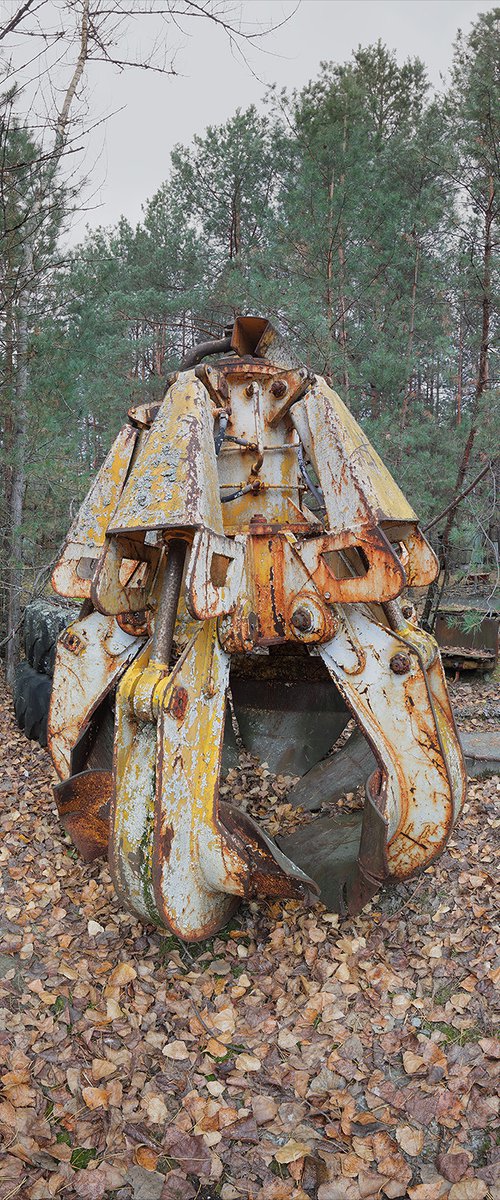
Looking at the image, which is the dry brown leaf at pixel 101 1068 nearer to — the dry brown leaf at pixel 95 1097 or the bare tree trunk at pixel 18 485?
the dry brown leaf at pixel 95 1097

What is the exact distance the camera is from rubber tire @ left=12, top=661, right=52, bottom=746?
5.63m

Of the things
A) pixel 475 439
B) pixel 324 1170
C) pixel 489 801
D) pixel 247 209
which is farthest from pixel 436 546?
pixel 247 209

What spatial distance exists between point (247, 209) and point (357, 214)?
4.32m

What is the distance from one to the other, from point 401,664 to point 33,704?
3792mm

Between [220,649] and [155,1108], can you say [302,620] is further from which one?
[155,1108]

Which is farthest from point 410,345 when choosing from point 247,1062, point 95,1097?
point 95,1097

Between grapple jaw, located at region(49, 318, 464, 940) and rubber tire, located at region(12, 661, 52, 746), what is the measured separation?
7.05 feet

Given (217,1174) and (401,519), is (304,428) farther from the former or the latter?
(217,1174)

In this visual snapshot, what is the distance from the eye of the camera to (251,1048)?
8.06ft

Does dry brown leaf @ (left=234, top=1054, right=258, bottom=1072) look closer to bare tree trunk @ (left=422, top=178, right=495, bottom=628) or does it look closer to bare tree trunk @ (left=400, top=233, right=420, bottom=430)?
bare tree trunk @ (left=422, top=178, right=495, bottom=628)

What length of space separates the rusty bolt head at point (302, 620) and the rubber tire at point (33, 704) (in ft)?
10.4

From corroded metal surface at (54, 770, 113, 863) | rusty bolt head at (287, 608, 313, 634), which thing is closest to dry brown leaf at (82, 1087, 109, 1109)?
corroded metal surface at (54, 770, 113, 863)

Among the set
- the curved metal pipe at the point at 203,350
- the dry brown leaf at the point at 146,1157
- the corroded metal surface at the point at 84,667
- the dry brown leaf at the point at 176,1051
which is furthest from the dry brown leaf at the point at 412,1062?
the curved metal pipe at the point at 203,350

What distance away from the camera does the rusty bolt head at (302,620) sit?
289 centimetres
